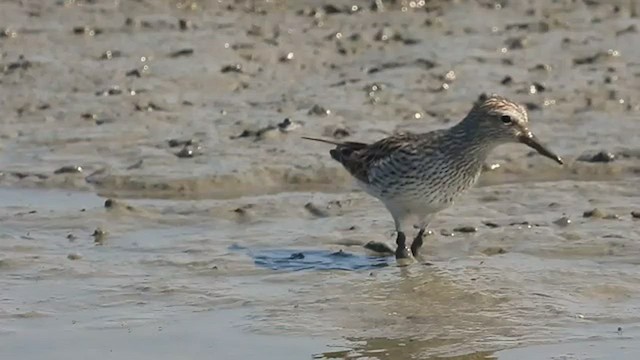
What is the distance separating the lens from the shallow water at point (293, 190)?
895 cm

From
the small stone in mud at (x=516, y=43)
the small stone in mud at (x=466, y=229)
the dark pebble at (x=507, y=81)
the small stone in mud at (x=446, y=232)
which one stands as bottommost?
the small stone in mud at (x=446, y=232)

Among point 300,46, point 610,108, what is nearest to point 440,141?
point 610,108

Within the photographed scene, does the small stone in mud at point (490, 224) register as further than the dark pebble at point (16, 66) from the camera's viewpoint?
No

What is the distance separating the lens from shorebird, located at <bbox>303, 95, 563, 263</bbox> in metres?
10.2

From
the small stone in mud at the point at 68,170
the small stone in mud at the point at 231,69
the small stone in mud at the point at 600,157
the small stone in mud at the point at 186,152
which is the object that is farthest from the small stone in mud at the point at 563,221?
the small stone in mud at the point at 231,69

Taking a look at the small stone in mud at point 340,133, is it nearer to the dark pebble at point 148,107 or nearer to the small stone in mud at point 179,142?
the small stone in mud at point 179,142

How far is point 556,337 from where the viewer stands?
865 centimetres

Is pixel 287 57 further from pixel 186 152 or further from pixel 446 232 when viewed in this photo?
pixel 446 232

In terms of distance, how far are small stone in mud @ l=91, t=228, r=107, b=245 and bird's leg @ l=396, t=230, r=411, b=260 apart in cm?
187

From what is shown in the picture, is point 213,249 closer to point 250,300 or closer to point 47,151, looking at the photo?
point 250,300

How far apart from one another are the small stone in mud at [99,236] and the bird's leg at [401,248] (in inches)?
73.4

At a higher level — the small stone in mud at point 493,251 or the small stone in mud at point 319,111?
the small stone in mud at point 319,111

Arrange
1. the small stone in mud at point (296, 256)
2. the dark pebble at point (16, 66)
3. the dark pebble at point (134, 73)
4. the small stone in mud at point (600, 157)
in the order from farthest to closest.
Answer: the dark pebble at point (16, 66) < the dark pebble at point (134, 73) < the small stone in mud at point (600, 157) < the small stone in mud at point (296, 256)

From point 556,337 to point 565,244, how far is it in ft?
5.55
